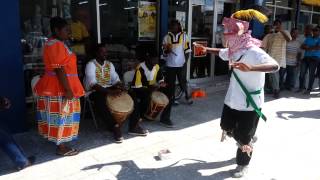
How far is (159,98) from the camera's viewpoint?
209 inches

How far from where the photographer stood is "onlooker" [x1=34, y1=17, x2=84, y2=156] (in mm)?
3846

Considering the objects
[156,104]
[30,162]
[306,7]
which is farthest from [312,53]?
[30,162]

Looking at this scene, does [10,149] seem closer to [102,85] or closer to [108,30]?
[102,85]

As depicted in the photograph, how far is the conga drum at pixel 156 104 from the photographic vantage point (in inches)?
207

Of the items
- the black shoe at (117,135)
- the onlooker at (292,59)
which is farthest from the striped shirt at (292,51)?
the black shoe at (117,135)

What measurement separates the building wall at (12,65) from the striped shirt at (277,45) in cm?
526

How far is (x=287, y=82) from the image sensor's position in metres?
8.45

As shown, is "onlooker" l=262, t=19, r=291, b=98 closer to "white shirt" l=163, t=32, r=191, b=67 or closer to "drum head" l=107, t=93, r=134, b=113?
"white shirt" l=163, t=32, r=191, b=67

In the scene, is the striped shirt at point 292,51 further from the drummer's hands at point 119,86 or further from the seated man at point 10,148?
the seated man at point 10,148

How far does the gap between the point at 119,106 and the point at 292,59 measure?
16.9 feet

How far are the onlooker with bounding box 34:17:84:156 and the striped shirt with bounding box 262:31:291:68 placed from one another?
16.4 ft

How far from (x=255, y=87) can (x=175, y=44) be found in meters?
2.91

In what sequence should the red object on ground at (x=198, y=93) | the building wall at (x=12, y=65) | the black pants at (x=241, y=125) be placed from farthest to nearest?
the red object on ground at (x=198, y=93)
the building wall at (x=12, y=65)
the black pants at (x=241, y=125)

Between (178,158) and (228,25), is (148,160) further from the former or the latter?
(228,25)
